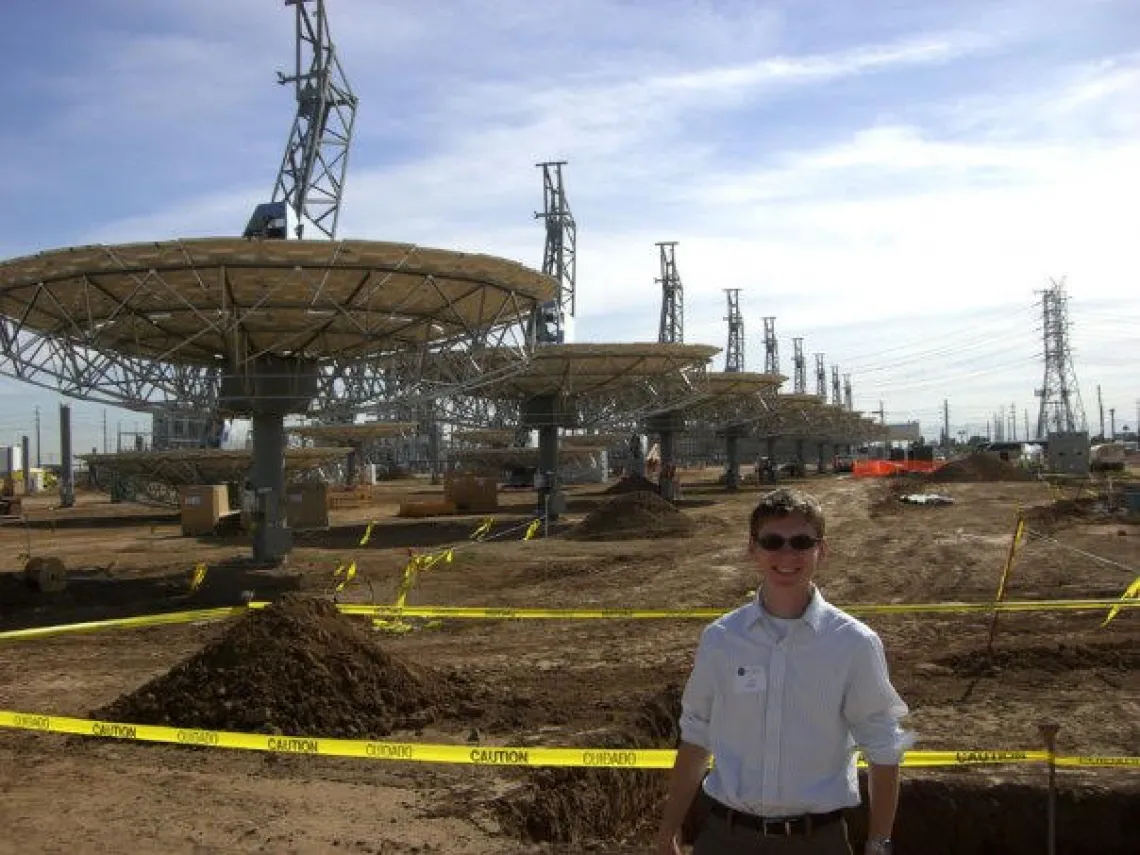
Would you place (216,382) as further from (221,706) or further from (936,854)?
(936,854)

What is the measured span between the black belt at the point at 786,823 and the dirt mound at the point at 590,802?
14.6ft

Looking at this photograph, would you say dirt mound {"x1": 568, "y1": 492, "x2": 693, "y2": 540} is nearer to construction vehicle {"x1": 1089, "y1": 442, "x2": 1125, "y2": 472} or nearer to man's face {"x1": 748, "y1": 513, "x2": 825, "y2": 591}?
man's face {"x1": 748, "y1": 513, "x2": 825, "y2": 591}

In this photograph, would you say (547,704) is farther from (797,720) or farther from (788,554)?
(788,554)

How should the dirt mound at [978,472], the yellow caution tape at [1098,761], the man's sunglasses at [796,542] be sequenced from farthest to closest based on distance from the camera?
the dirt mound at [978,472] < the yellow caution tape at [1098,761] < the man's sunglasses at [796,542]

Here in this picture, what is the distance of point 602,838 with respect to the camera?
8766 mm

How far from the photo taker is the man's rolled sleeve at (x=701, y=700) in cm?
413

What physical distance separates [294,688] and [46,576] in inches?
589

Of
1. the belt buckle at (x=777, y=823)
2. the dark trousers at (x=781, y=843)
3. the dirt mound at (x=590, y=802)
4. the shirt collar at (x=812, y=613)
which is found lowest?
the dirt mound at (x=590, y=802)

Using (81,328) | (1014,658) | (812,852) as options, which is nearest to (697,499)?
(81,328)

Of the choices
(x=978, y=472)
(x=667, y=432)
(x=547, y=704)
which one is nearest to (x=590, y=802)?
(x=547, y=704)

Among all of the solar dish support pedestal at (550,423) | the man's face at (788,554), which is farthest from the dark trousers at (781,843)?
the solar dish support pedestal at (550,423)

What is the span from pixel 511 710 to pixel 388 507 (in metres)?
51.1

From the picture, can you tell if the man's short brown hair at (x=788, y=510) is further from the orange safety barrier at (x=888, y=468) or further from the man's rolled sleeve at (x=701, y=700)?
the orange safety barrier at (x=888, y=468)

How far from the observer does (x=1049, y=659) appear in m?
13.2
